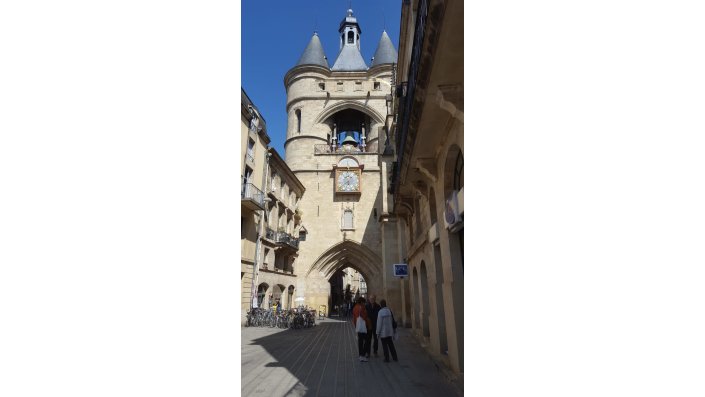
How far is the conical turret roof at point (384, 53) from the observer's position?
33500mm

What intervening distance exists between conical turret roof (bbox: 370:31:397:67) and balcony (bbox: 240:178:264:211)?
20.5 metres

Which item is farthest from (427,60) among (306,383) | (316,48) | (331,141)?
(316,48)

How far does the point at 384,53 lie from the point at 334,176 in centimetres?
1441

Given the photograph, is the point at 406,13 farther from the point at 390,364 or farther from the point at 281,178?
the point at 281,178

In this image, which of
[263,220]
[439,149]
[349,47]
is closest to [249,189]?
[263,220]

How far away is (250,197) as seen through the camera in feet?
50.9

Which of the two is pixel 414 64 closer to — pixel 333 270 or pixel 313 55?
pixel 333 270

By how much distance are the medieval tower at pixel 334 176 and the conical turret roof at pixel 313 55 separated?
7.7 inches

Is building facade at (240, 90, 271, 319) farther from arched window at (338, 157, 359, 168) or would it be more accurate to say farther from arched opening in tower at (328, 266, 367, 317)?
arched window at (338, 157, 359, 168)

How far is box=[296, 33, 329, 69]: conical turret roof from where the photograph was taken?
32.7 metres

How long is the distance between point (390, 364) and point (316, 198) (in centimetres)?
1931

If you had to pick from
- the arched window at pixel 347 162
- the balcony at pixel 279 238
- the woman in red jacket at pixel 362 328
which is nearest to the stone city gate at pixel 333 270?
the balcony at pixel 279 238

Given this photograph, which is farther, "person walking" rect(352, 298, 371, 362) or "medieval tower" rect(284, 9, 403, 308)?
"medieval tower" rect(284, 9, 403, 308)

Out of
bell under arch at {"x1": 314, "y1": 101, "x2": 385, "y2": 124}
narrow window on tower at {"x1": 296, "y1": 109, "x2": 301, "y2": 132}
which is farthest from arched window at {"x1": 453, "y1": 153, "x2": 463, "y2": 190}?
narrow window on tower at {"x1": 296, "y1": 109, "x2": 301, "y2": 132}
